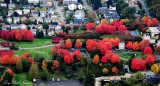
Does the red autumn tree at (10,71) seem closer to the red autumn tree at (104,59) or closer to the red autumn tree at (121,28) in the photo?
the red autumn tree at (104,59)

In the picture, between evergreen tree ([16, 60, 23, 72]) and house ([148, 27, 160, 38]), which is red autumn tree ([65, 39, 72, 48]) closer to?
evergreen tree ([16, 60, 23, 72])

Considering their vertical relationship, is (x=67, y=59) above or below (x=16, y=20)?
below

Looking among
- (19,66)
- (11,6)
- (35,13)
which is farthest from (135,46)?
(11,6)

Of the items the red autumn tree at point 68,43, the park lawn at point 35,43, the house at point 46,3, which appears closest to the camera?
the red autumn tree at point 68,43

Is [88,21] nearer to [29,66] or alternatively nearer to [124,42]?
[124,42]

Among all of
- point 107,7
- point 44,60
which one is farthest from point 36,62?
point 107,7

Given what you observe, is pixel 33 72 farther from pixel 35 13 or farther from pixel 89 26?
pixel 35 13

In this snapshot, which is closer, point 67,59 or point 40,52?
point 67,59

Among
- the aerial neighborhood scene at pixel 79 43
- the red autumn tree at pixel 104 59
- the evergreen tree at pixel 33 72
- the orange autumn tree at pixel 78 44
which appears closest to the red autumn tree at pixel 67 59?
the aerial neighborhood scene at pixel 79 43
